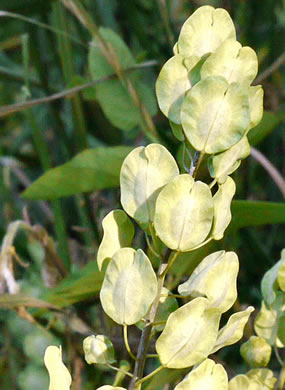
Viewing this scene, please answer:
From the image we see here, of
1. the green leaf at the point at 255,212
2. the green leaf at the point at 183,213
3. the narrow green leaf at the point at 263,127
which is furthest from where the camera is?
the narrow green leaf at the point at 263,127

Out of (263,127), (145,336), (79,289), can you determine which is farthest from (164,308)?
(263,127)

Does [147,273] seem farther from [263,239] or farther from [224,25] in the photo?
[263,239]

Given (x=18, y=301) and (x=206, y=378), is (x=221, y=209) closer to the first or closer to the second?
(x=206, y=378)

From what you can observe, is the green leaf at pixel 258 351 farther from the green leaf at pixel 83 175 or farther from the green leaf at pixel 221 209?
the green leaf at pixel 83 175

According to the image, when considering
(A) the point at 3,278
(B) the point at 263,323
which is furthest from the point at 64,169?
(B) the point at 263,323

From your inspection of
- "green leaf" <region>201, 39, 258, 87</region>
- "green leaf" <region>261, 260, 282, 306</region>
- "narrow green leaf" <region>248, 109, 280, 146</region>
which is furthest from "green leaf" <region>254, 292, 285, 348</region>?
"narrow green leaf" <region>248, 109, 280, 146</region>

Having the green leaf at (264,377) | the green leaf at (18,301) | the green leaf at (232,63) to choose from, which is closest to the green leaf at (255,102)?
the green leaf at (232,63)
